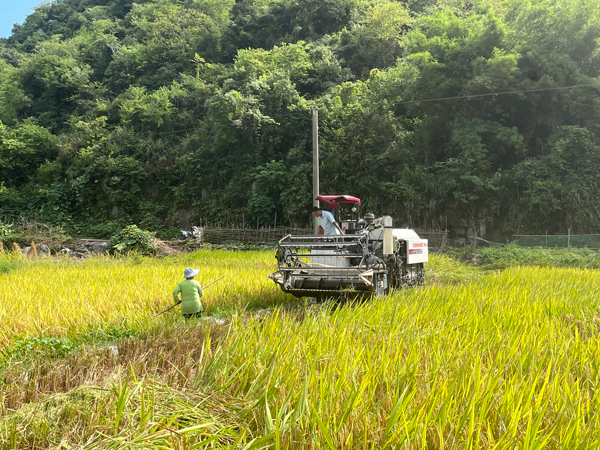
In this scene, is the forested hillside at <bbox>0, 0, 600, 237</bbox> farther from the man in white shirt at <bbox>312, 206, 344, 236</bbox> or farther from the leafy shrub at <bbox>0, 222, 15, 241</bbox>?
the man in white shirt at <bbox>312, 206, 344, 236</bbox>

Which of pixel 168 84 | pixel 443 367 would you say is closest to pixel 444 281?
pixel 443 367

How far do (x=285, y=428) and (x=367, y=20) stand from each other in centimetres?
2821

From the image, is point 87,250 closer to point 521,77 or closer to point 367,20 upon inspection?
point 521,77

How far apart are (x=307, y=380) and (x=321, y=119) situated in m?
19.6

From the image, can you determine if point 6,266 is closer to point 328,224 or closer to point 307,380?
point 328,224

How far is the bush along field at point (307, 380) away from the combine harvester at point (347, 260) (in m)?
0.76

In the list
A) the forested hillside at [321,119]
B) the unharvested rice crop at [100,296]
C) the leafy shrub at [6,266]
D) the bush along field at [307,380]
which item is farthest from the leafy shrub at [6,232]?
the bush along field at [307,380]

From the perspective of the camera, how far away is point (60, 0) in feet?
183

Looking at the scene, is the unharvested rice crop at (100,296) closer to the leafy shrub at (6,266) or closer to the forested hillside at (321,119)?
the leafy shrub at (6,266)

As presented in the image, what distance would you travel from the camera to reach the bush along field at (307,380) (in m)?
1.82

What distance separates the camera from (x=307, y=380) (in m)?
2.08

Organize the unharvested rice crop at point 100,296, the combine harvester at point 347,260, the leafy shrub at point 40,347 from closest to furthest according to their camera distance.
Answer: the leafy shrub at point 40,347, the unharvested rice crop at point 100,296, the combine harvester at point 347,260

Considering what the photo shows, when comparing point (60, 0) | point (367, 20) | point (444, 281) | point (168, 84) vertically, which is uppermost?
point (60, 0)

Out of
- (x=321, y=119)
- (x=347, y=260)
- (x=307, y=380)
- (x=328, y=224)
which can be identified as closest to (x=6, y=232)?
(x=321, y=119)
